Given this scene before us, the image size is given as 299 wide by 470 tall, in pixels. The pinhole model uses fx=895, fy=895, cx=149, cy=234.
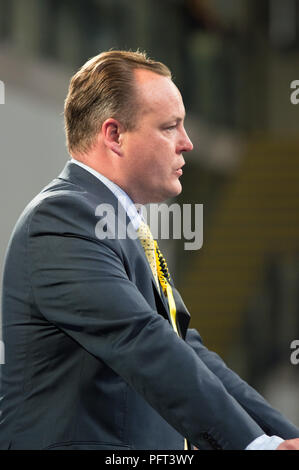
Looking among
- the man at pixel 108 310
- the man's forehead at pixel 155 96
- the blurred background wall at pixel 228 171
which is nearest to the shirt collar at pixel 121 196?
the man at pixel 108 310

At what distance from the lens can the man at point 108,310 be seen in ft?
4.69

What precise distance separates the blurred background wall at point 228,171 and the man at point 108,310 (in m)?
6.12

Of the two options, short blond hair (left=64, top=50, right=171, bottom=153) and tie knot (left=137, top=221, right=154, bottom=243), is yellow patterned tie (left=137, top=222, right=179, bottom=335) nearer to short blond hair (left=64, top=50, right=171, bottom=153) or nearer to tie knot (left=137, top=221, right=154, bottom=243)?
tie knot (left=137, top=221, right=154, bottom=243)

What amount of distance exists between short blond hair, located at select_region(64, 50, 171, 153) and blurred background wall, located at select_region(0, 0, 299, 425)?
6.08 meters

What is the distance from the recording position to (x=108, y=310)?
146 centimetres

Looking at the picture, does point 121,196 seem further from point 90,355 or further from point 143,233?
point 90,355

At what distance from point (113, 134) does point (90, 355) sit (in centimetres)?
47

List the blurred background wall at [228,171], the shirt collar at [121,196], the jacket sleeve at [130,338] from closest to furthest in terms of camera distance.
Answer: the jacket sleeve at [130,338] < the shirt collar at [121,196] < the blurred background wall at [228,171]

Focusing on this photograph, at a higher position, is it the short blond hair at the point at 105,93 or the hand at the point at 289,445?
the short blond hair at the point at 105,93

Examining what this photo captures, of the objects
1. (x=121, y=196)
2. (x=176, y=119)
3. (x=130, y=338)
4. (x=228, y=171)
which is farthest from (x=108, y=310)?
(x=228, y=171)

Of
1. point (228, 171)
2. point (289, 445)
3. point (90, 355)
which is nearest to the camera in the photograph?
point (289, 445)

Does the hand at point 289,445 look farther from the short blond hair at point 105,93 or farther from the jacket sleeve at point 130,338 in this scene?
the short blond hair at point 105,93

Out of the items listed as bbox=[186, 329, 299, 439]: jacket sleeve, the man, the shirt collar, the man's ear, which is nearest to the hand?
the man

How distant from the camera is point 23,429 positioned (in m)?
1.54
